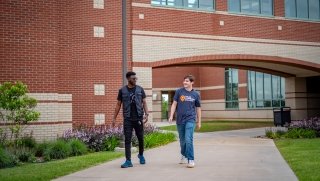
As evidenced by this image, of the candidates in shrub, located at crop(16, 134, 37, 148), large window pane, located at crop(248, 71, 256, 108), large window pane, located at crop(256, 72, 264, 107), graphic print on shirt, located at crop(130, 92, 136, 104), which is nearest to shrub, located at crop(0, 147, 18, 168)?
shrub, located at crop(16, 134, 37, 148)

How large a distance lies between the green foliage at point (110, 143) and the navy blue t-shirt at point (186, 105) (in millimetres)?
4214

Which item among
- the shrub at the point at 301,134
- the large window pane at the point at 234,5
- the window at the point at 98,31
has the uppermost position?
the large window pane at the point at 234,5

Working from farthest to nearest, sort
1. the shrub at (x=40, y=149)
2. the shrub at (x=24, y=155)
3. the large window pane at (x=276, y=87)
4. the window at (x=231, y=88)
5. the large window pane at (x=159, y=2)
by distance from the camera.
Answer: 1. the window at (x=231, y=88)
2. the large window pane at (x=276, y=87)
3. the large window pane at (x=159, y=2)
4. the shrub at (x=40, y=149)
5. the shrub at (x=24, y=155)

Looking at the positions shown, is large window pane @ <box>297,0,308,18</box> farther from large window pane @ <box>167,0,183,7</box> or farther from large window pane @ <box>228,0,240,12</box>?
large window pane @ <box>167,0,183,7</box>

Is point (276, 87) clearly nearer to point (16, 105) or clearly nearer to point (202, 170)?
point (16, 105)

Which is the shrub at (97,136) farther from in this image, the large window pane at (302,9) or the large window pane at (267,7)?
the large window pane at (302,9)

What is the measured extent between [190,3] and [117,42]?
12.0ft

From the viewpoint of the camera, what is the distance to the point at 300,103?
26609mm

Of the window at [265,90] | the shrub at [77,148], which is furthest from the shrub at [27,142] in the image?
the window at [265,90]

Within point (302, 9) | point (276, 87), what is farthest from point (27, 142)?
point (276, 87)

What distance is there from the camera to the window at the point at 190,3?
57.8 ft

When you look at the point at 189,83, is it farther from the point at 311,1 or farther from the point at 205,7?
the point at 311,1

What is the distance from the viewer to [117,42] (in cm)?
1653

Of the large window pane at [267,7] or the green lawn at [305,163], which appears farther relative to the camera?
the large window pane at [267,7]
